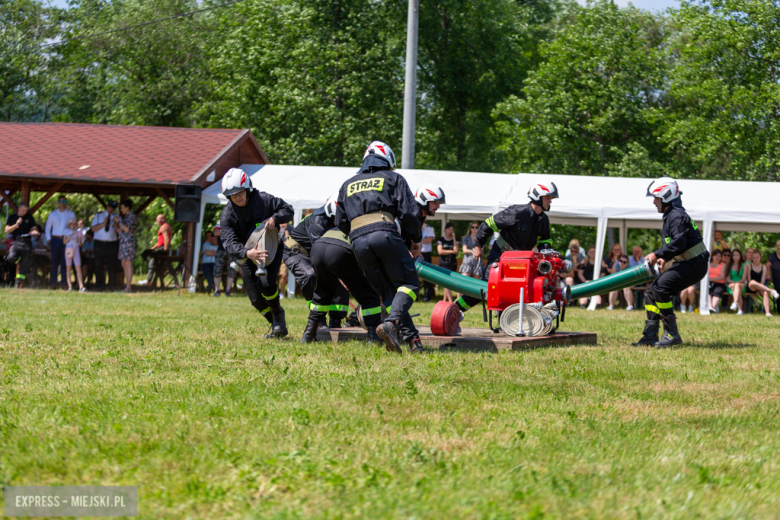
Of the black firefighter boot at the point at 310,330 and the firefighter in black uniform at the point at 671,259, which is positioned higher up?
the firefighter in black uniform at the point at 671,259

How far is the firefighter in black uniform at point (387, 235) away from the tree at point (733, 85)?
75.0 feet

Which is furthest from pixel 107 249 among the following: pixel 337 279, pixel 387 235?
pixel 387 235

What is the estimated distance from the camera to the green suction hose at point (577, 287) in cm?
1001

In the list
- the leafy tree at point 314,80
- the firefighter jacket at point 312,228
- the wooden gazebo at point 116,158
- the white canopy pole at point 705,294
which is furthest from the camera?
the leafy tree at point 314,80

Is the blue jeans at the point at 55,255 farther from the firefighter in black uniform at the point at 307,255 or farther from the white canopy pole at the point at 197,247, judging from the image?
the firefighter in black uniform at the point at 307,255

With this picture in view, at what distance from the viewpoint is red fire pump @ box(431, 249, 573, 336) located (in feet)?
30.4

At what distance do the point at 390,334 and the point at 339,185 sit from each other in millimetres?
12335

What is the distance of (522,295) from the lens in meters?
9.23

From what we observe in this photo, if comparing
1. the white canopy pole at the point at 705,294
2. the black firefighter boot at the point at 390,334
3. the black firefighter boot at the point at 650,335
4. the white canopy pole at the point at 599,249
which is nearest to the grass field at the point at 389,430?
the black firefighter boot at the point at 390,334

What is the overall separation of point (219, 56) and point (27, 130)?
13479 millimetres

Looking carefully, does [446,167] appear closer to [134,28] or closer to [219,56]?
[219,56]

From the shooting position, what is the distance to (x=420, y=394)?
5.57 metres

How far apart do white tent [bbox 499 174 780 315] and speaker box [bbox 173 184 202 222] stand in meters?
7.05

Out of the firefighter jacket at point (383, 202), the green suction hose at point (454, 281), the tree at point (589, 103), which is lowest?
the green suction hose at point (454, 281)
